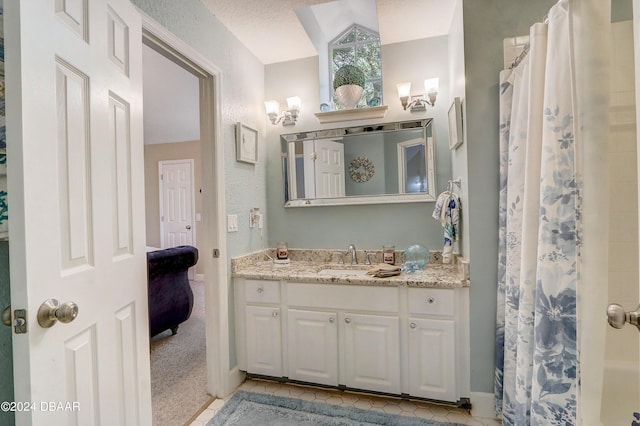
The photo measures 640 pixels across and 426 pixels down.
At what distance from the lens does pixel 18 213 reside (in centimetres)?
74

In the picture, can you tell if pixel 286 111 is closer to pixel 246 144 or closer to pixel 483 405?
pixel 246 144

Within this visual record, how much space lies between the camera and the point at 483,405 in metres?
1.76

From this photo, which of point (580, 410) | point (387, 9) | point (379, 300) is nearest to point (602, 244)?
point (580, 410)

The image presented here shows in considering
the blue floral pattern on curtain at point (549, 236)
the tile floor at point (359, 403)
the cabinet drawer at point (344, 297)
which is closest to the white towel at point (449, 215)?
the cabinet drawer at point (344, 297)

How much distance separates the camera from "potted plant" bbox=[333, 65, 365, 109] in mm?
2336

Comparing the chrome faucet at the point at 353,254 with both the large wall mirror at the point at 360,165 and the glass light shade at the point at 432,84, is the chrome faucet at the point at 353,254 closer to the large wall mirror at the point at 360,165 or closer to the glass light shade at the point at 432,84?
the large wall mirror at the point at 360,165

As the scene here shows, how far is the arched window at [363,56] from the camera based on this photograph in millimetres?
2479

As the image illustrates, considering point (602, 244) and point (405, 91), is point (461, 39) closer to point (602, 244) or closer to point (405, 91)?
point (405, 91)

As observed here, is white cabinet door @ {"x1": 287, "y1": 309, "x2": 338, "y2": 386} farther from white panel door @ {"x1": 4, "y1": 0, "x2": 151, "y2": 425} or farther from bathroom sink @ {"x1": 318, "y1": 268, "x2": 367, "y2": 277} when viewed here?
white panel door @ {"x1": 4, "y1": 0, "x2": 151, "y2": 425}

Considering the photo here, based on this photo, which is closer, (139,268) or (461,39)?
(139,268)

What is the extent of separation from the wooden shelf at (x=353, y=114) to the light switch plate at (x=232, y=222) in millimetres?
1044

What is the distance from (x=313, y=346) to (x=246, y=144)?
151cm

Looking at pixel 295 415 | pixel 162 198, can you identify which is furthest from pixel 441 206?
pixel 162 198

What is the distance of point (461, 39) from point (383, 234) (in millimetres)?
1371
